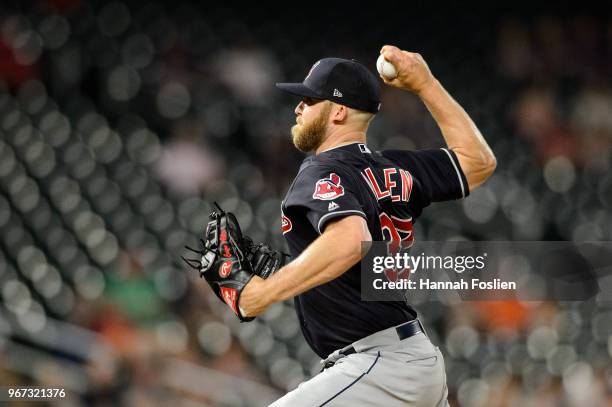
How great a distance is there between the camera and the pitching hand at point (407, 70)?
1817 mm

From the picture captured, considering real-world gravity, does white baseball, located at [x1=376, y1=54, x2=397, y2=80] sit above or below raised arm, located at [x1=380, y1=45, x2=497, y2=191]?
above

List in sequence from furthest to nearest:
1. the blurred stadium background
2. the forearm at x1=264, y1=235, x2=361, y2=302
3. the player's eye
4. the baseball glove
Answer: the blurred stadium background
the player's eye
the baseball glove
the forearm at x1=264, y1=235, x2=361, y2=302

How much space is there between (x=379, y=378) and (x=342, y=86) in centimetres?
67

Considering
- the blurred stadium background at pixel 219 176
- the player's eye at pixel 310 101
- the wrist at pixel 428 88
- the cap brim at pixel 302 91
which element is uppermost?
the cap brim at pixel 302 91

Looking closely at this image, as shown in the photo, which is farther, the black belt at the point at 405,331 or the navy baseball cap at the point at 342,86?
the navy baseball cap at the point at 342,86

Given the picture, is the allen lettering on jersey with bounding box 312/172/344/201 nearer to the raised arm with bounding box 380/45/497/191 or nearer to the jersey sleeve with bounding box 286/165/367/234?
the jersey sleeve with bounding box 286/165/367/234

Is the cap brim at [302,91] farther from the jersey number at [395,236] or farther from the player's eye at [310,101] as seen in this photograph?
the jersey number at [395,236]

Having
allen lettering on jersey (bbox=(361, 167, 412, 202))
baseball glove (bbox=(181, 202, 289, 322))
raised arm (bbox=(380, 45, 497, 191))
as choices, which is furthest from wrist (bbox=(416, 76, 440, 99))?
baseball glove (bbox=(181, 202, 289, 322))

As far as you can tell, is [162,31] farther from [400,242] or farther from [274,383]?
[400,242]

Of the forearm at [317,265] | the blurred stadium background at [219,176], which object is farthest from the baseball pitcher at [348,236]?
the blurred stadium background at [219,176]

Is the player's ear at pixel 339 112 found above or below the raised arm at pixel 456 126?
above

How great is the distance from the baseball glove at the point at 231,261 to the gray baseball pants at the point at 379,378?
0.21m

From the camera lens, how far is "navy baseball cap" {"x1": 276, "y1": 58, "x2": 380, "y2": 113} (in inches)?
70.2

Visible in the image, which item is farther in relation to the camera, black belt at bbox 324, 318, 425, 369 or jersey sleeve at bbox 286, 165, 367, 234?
black belt at bbox 324, 318, 425, 369
